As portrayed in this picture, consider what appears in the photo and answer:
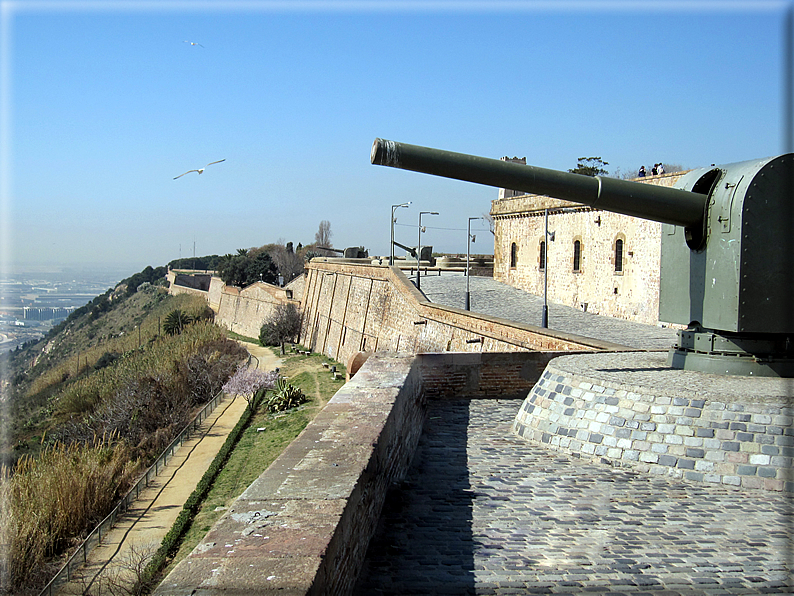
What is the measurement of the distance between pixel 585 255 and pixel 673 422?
1829 centimetres

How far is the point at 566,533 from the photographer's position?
4059 mm

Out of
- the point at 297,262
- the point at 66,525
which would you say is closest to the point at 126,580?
the point at 66,525

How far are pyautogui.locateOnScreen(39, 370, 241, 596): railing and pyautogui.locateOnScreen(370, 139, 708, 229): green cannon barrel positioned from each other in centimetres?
834

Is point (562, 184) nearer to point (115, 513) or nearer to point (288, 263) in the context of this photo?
point (115, 513)

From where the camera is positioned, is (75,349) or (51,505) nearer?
(51,505)

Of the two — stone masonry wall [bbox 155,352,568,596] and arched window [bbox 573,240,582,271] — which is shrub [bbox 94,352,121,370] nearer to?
arched window [bbox 573,240,582,271]

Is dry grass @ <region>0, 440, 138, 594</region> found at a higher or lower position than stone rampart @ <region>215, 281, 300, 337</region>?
lower

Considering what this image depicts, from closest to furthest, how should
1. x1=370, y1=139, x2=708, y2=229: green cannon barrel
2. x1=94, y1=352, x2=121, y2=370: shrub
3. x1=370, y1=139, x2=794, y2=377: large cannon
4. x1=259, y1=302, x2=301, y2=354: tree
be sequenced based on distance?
x1=370, y1=139, x2=708, y2=229: green cannon barrel → x1=370, y1=139, x2=794, y2=377: large cannon → x1=259, y1=302, x2=301, y2=354: tree → x1=94, y1=352, x2=121, y2=370: shrub

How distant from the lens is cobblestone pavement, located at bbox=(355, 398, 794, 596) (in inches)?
134

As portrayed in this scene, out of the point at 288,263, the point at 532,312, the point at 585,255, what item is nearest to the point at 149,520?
the point at 532,312

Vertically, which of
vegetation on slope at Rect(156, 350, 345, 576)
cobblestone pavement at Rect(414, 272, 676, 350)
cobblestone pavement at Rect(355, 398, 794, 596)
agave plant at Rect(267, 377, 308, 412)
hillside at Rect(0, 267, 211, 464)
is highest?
cobblestone pavement at Rect(414, 272, 676, 350)

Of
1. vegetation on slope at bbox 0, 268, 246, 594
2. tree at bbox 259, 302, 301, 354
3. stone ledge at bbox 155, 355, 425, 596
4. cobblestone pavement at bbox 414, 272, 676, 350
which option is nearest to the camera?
stone ledge at bbox 155, 355, 425, 596

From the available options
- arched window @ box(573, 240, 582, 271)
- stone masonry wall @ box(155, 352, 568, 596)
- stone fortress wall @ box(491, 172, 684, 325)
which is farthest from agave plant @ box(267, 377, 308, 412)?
stone masonry wall @ box(155, 352, 568, 596)

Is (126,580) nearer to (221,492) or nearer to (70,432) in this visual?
(221,492)
